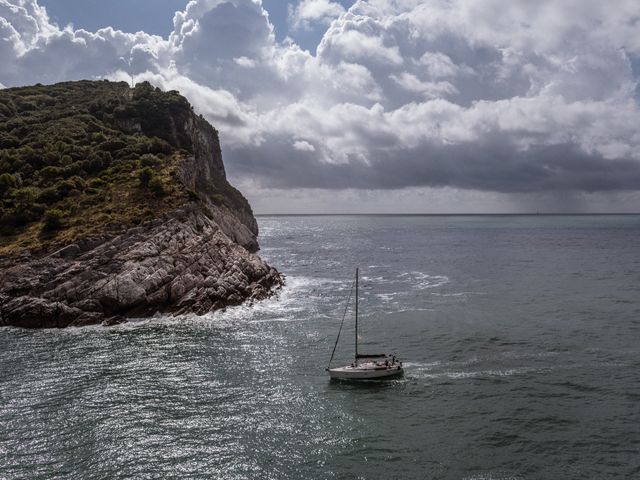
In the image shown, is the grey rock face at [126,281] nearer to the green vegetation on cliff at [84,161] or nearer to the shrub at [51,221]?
the green vegetation on cliff at [84,161]

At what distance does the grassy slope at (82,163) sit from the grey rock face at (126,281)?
15.4 ft

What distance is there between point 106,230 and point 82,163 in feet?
110

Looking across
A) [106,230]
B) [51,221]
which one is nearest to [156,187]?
[106,230]

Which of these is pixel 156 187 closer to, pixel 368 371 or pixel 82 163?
pixel 82 163

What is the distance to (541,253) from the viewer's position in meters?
142

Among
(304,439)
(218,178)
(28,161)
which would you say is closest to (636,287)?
(304,439)

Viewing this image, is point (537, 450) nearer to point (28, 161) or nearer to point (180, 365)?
point (180, 365)

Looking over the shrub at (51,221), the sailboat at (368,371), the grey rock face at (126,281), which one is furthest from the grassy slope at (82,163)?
the sailboat at (368,371)

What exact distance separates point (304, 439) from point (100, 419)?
53.2 ft

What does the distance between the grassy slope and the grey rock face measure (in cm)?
468

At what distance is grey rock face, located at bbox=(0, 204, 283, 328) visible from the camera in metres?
60.2

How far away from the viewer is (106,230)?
2849 inches

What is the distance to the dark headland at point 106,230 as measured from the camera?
6272 cm

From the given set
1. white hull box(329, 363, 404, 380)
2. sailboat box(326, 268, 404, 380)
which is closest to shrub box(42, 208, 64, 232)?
sailboat box(326, 268, 404, 380)
